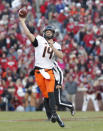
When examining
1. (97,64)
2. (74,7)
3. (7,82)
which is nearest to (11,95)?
(7,82)

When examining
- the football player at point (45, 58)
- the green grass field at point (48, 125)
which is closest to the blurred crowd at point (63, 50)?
the green grass field at point (48, 125)

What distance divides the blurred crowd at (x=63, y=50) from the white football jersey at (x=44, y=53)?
8875 millimetres

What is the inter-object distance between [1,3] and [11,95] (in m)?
6.07

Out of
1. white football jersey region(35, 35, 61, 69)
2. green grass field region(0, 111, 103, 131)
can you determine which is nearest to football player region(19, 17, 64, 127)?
white football jersey region(35, 35, 61, 69)

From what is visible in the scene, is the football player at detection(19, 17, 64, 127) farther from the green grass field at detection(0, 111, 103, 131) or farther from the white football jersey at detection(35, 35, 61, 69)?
the green grass field at detection(0, 111, 103, 131)

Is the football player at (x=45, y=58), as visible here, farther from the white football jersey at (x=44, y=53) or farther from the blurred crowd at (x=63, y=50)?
the blurred crowd at (x=63, y=50)

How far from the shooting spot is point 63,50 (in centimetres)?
2238

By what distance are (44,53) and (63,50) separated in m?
11.7

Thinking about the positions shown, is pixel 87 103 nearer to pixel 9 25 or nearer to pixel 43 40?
pixel 9 25

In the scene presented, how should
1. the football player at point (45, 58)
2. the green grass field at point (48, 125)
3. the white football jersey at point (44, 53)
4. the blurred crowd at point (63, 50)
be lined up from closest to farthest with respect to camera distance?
1. the green grass field at point (48, 125)
2. the football player at point (45, 58)
3. the white football jersey at point (44, 53)
4. the blurred crowd at point (63, 50)

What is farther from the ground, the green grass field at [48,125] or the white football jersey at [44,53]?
the white football jersey at [44,53]

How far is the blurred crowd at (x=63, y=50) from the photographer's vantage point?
2014 cm

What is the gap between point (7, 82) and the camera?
67.9ft

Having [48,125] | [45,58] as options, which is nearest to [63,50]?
[45,58]
